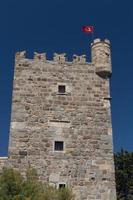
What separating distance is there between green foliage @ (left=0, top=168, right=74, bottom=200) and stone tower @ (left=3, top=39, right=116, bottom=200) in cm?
214

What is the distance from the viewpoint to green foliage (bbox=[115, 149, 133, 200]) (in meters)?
27.2

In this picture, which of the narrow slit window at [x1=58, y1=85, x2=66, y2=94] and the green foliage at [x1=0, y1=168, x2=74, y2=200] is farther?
the narrow slit window at [x1=58, y1=85, x2=66, y2=94]

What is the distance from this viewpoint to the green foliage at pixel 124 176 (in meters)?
27.2

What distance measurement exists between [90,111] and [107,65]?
2831mm

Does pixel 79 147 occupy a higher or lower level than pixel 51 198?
higher

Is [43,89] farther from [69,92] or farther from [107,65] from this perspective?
[107,65]

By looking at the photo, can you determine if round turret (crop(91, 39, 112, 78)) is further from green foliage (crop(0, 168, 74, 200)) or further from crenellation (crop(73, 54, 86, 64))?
green foliage (crop(0, 168, 74, 200))

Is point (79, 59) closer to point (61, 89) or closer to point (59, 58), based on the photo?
point (59, 58)

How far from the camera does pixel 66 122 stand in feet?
53.5

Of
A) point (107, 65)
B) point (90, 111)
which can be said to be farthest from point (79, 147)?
point (107, 65)

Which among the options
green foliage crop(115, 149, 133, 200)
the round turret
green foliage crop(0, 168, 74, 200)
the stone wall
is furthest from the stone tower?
green foliage crop(115, 149, 133, 200)

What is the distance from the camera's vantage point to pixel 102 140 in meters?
16.3

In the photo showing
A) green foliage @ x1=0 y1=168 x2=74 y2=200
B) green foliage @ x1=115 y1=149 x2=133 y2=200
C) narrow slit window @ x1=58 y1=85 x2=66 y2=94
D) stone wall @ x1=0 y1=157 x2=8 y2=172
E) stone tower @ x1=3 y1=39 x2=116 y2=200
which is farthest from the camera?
green foliage @ x1=115 y1=149 x2=133 y2=200

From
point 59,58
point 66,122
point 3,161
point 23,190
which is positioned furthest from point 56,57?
point 23,190
